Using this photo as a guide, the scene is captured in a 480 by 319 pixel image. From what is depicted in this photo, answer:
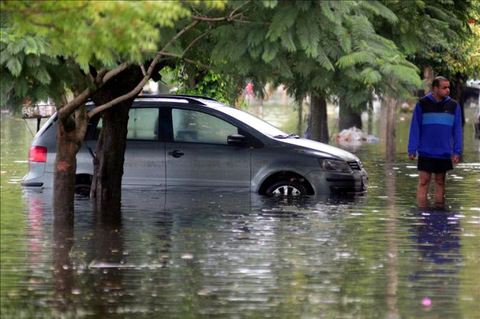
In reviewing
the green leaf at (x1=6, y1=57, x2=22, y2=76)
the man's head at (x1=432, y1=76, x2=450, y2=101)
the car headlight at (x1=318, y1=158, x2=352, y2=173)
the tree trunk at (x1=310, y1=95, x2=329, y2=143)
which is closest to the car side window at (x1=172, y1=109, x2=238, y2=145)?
the car headlight at (x1=318, y1=158, x2=352, y2=173)

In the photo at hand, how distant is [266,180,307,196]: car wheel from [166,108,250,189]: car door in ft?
1.08

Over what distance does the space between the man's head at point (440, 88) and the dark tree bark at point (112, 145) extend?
357cm

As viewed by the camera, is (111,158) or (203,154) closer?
(111,158)

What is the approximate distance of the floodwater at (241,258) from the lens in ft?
33.9

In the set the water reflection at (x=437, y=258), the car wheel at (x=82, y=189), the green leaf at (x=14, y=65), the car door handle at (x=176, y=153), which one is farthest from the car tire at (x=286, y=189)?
the green leaf at (x=14, y=65)

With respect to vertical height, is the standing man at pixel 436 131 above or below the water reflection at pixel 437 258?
above

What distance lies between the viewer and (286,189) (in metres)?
19.8

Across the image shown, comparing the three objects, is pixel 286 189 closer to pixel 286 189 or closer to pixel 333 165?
pixel 286 189

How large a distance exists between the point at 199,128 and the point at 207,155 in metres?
0.44

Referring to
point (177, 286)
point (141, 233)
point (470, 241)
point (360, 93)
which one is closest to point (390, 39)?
point (360, 93)

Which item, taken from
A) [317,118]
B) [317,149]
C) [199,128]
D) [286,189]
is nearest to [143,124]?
[199,128]

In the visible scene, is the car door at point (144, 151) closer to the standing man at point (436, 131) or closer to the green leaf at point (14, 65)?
the standing man at point (436, 131)

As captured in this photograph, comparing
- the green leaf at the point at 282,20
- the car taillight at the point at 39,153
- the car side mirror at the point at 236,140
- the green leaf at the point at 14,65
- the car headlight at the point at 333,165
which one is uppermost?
the green leaf at the point at 282,20

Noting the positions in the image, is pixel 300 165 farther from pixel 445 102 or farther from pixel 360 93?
pixel 360 93
